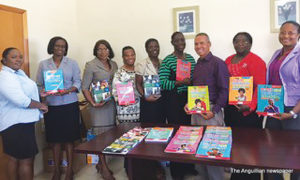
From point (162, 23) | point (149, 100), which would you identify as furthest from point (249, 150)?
point (162, 23)

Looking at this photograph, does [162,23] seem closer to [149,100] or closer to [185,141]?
[149,100]

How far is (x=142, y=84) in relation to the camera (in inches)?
103

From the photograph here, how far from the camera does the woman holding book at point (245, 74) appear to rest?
2.12 metres

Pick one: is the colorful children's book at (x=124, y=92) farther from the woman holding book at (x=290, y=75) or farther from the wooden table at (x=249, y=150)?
the woman holding book at (x=290, y=75)

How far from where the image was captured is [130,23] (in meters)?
3.52

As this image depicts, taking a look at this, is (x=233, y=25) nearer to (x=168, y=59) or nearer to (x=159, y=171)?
(x=168, y=59)

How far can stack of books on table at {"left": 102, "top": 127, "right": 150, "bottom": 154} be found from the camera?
1532 millimetres

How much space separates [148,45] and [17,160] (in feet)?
5.65

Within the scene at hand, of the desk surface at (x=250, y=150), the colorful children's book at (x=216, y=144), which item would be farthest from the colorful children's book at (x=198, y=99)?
the desk surface at (x=250, y=150)

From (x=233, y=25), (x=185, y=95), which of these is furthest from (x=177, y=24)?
(x=185, y=95)

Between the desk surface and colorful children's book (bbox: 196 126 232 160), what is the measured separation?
4cm

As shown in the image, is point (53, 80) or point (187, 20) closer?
point (53, 80)

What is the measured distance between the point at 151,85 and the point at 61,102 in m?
1.02

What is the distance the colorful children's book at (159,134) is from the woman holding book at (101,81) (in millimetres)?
872
